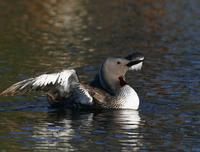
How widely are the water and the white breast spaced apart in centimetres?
21

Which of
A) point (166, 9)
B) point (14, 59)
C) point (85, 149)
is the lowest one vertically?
point (85, 149)

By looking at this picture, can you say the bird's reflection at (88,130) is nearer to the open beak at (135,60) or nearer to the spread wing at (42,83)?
the spread wing at (42,83)

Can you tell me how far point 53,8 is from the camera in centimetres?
3484

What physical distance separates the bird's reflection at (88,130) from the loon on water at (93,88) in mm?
252

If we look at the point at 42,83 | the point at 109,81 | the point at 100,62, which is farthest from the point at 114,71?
the point at 100,62

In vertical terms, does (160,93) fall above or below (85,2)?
below

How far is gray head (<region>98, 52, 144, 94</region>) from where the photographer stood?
52.2ft

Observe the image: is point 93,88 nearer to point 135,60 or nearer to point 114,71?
point 114,71

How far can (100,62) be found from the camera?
66.8 feet

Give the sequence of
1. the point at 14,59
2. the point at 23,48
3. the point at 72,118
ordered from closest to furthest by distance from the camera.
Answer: the point at 72,118 < the point at 14,59 < the point at 23,48

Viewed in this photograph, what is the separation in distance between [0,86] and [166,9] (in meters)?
18.0

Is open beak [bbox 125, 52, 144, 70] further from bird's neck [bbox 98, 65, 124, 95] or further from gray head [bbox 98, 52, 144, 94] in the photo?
bird's neck [bbox 98, 65, 124, 95]

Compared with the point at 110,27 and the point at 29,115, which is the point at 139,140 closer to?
the point at 29,115

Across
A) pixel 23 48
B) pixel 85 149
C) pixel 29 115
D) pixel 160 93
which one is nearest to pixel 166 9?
pixel 23 48
